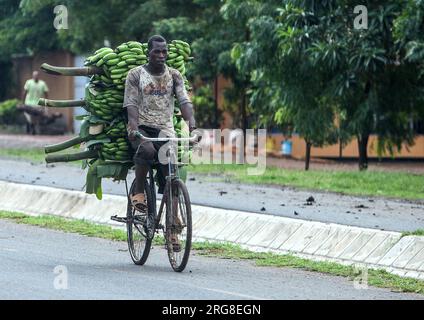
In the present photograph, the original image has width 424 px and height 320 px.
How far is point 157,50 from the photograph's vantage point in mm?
10781

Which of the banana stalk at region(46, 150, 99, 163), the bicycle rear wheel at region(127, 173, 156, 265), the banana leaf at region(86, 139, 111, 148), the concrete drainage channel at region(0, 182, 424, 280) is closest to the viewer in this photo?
the bicycle rear wheel at region(127, 173, 156, 265)

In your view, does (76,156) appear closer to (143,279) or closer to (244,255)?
(244,255)

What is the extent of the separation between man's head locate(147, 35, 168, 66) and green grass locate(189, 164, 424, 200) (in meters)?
6.96

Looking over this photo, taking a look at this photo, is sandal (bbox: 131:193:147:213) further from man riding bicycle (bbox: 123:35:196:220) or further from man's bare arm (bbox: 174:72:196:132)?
man's bare arm (bbox: 174:72:196:132)

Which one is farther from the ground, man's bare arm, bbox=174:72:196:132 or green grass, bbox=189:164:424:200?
man's bare arm, bbox=174:72:196:132

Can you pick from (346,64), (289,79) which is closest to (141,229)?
(346,64)

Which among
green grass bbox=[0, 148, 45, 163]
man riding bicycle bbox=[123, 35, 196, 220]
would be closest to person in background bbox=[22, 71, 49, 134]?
green grass bbox=[0, 148, 45, 163]

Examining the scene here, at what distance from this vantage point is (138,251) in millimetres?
11422

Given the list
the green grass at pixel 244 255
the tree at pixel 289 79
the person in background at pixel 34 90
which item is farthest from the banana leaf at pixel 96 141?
the person in background at pixel 34 90

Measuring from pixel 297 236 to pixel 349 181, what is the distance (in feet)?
20.4

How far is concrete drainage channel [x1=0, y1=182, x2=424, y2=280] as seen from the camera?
37.7 feet

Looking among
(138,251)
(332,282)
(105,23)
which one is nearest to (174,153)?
(138,251)

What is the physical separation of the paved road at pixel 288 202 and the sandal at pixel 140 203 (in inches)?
118
